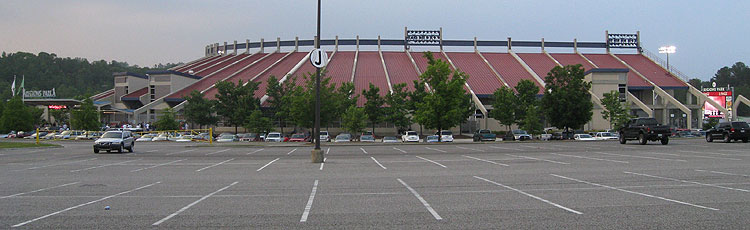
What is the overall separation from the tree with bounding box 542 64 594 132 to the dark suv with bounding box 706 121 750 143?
15.3 meters

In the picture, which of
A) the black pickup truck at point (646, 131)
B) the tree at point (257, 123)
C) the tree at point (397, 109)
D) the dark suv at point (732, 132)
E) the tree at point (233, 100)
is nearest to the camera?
the black pickup truck at point (646, 131)

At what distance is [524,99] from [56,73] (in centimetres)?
15215

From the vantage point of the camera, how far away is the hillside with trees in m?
145

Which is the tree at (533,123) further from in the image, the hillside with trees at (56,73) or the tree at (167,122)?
the hillside with trees at (56,73)

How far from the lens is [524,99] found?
6359 cm

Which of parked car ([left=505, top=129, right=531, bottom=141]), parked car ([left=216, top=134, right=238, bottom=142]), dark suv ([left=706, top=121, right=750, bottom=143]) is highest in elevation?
dark suv ([left=706, top=121, right=750, bottom=143])

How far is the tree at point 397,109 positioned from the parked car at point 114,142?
33567 millimetres

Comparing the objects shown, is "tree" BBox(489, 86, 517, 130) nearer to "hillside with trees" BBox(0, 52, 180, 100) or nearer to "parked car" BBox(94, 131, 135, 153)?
"parked car" BBox(94, 131, 135, 153)

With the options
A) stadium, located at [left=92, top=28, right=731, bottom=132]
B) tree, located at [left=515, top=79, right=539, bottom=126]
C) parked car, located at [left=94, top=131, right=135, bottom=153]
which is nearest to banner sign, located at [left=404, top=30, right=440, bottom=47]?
stadium, located at [left=92, top=28, right=731, bottom=132]

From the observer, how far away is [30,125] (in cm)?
6975

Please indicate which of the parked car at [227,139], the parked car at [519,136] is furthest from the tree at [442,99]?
the parked car at [227,139]

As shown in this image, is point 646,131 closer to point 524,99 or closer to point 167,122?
point 524,99

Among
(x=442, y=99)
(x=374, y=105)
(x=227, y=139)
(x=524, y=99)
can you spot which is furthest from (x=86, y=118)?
(x=524, y=99)

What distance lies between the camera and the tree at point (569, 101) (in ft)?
168
